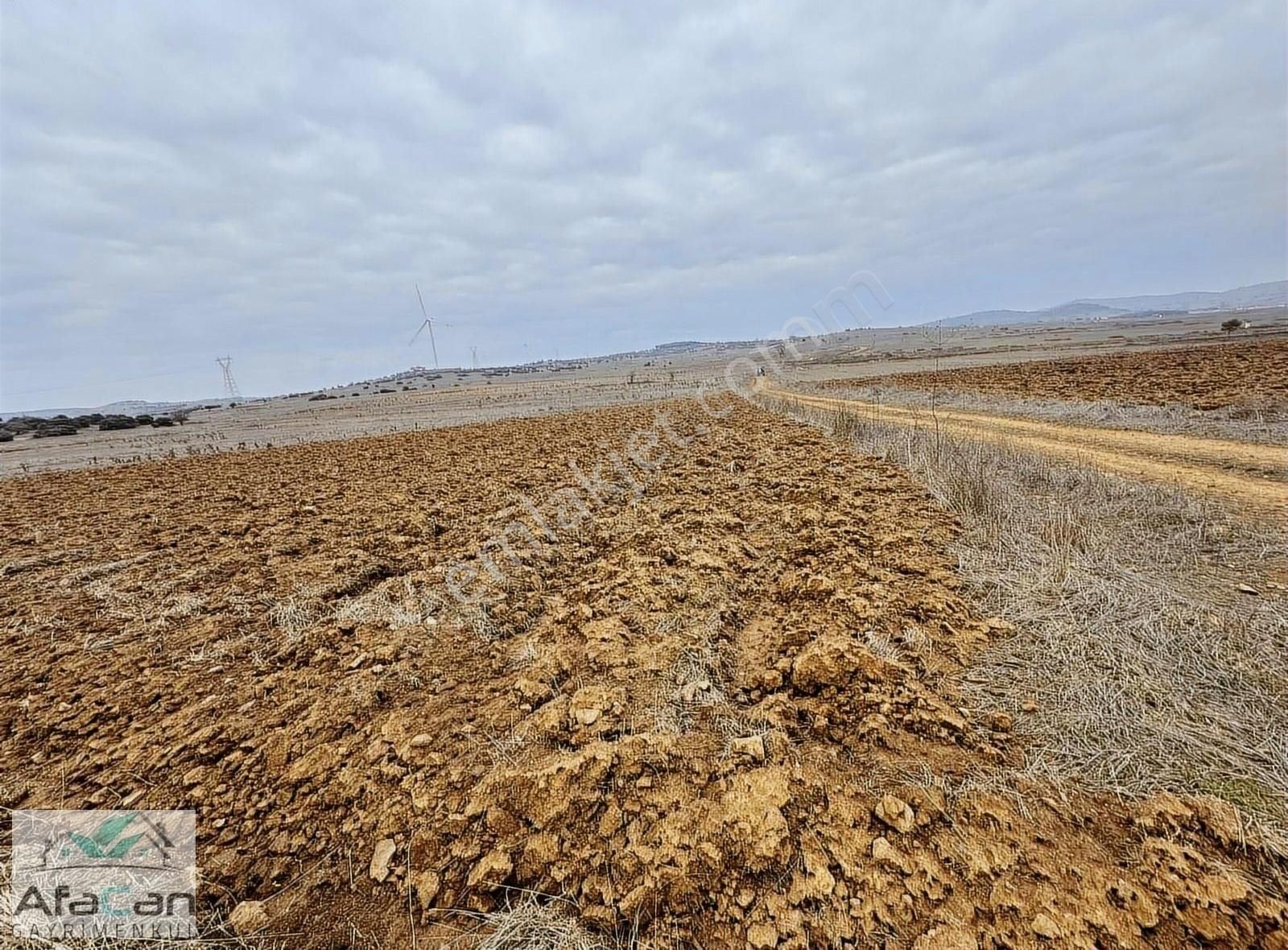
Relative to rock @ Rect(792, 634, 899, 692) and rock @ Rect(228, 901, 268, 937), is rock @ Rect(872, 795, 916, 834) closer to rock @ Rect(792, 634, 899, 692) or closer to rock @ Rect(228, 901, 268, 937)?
rock @ Rect(792, 634, 899, 692)

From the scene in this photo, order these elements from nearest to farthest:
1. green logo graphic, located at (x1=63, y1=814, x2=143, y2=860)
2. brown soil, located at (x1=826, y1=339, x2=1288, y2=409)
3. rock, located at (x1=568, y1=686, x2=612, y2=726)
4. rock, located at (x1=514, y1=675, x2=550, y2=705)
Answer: green logo graphic, located at (x1=63, y1=814, x2=143, y2=860), rock, located at (x1=568, y1=686, x2=612, y2=726), rock, located at (x1=514, y1=675, x2=550, y2=705), brown soil, located at (x1=826, y1=339, x2=1288, y2=409)

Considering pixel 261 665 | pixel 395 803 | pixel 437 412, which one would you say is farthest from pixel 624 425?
pixel 437 412

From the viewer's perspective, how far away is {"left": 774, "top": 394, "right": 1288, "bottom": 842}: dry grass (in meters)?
2.18

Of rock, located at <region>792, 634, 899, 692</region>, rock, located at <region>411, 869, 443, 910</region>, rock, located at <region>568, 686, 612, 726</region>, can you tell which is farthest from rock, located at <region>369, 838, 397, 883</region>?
rock, located at <region>792, 634, 899, 692</region>

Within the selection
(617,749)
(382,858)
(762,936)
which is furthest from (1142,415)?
(382,858)

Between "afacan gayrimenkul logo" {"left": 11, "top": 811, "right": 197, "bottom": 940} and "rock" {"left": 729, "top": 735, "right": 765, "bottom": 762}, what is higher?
"rock" {"left": 729, "top": 735, "right": 765, "bottom": 762}

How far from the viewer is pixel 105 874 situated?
2.26 metres

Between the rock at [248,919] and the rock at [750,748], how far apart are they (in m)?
2.11

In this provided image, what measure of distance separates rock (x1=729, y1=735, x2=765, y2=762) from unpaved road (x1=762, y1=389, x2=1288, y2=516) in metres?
6.49

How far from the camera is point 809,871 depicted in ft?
6.25

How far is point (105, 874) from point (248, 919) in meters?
0.83

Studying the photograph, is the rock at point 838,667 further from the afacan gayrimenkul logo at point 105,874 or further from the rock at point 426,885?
the afacan gayrimenkul logo at point 105,874

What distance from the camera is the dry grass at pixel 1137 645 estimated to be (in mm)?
2184

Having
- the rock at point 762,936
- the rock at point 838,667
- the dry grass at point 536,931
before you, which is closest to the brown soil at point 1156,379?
the rock at point 838,667
